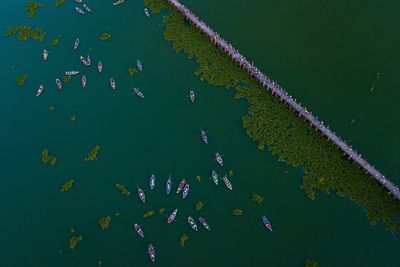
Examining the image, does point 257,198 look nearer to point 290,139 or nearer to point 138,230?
point 290,139

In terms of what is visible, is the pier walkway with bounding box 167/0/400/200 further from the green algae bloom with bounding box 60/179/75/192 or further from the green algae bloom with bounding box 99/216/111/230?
the green algae bloom with bounding box 60/179/75/192

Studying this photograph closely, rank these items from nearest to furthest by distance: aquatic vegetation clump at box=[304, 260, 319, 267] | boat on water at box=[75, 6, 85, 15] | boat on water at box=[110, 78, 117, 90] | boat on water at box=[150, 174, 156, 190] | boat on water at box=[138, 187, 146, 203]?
aquatic vegetation clump at box=[304, 260, 319, 267]
boat on water at box=[138, 187, 146, 203]
boat on water at box=[150, 174, 156, 190]
boat on water at box=[110, 78, 117, 90]
boat on water at box=[75, 6, 85, 15]

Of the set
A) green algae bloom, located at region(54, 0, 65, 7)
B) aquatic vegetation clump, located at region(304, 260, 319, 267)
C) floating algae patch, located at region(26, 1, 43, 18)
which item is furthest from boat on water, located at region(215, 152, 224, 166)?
floating algae patch, located at region(26, 1, 43, 18)

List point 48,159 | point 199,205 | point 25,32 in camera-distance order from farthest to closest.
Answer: point 25,32 < point 48,159 < point 199,205

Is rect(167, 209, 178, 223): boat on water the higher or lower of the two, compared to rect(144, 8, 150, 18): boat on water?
lower

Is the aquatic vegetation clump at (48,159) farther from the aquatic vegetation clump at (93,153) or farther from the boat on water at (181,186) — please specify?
the boat on water at (181,186)

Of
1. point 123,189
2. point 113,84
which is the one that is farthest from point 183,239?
point 113,84

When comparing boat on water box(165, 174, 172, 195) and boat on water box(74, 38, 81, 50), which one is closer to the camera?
boat on water box(165, 174, 172, 195)
